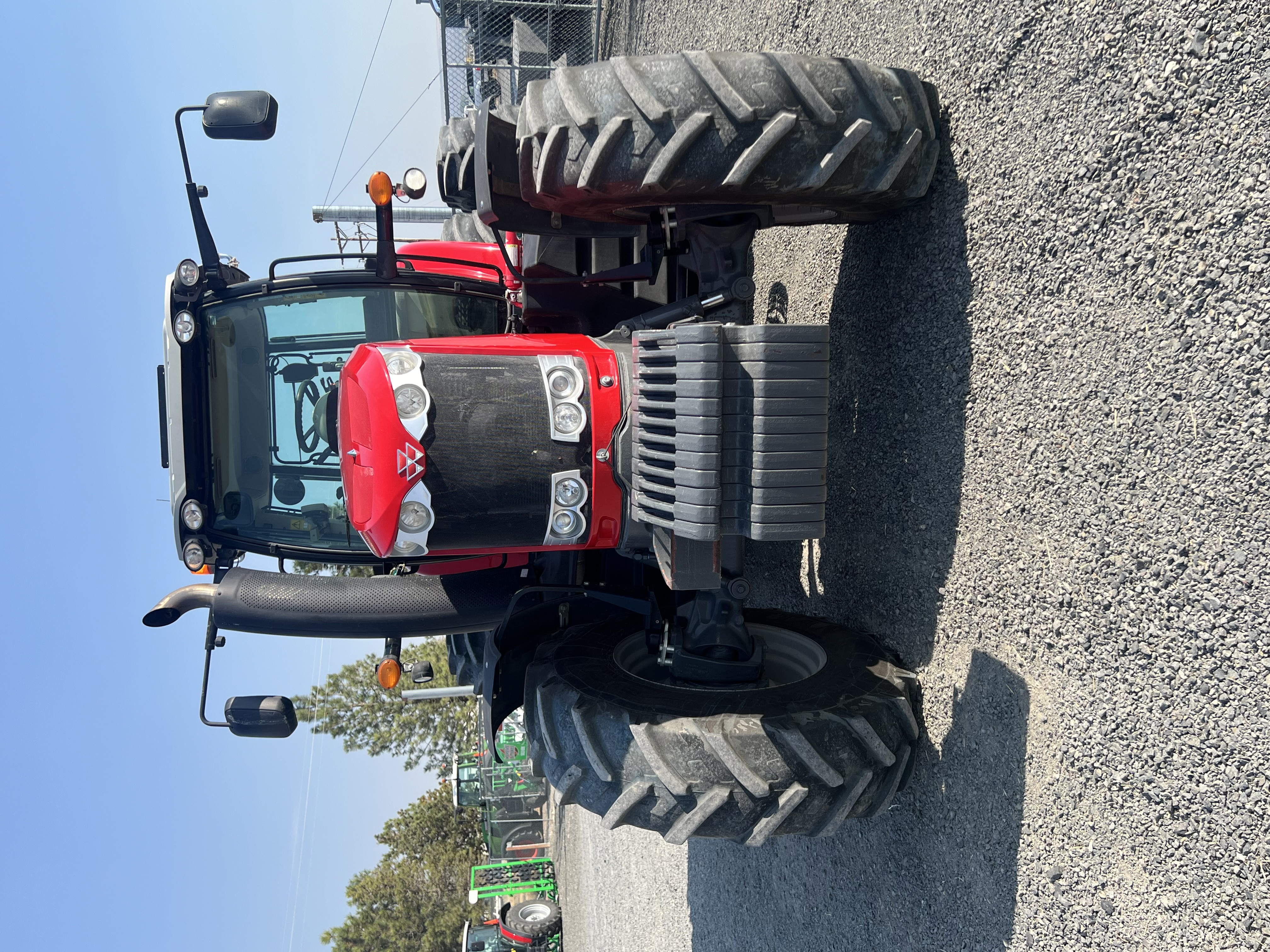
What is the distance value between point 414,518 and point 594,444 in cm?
59

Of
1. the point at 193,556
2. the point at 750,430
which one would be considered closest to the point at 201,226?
the point at 193,556

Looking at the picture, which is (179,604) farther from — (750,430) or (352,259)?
(750,430)

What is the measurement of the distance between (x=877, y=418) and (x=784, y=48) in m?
1.78

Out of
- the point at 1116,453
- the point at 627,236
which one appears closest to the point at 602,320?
the point at 627,236

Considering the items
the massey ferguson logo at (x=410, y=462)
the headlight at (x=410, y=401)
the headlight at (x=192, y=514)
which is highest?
the headlight at (x=410, y=401)

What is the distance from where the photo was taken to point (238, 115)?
3.10m

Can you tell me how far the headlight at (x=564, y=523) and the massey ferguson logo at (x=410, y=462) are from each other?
44 centimetres

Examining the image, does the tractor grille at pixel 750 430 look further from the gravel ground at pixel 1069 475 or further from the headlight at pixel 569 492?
the gravel ground at pixel 1069 475

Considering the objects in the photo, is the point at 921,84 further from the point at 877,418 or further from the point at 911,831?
the point at 911,831

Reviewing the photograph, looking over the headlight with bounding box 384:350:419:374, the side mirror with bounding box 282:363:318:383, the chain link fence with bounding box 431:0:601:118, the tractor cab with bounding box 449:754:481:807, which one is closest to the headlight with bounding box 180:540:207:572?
the side mirror with bounding box 282:363:318:383

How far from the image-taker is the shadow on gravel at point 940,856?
8.06 ft

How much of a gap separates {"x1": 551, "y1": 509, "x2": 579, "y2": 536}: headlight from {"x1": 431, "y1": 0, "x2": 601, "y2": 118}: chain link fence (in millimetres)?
6954

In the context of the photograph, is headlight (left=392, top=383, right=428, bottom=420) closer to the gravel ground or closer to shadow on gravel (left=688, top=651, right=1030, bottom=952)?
the gravel ground

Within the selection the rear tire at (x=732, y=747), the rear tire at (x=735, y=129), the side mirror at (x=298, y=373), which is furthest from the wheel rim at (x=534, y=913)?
the rear tire at (x=735, y=129)
